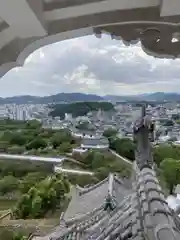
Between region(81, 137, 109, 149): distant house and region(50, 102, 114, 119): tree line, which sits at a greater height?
region(50, 102, 114, 119): tree line

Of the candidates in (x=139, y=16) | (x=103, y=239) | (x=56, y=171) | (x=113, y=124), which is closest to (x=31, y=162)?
(x=56, y=171)

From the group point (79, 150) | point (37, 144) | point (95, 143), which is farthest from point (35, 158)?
point (95, 143)

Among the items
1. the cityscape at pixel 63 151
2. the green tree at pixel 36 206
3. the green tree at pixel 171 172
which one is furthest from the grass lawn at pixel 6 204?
the green tree at pixel 171 172

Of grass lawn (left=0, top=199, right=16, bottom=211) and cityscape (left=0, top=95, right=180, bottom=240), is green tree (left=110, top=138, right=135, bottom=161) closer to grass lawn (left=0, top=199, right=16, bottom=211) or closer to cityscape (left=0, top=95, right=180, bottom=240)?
cityscape (left=0, top=95, right=180, bottom=240)

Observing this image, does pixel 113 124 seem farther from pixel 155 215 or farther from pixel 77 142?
pixel 155 215

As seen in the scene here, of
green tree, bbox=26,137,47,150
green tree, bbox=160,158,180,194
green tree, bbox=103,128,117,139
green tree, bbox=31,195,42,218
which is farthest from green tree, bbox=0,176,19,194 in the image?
green tree, bbox=160,158,180,194

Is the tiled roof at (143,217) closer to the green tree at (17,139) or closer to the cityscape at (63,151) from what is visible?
the cityscape at (63,151)

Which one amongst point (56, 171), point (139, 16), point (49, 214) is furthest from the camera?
point (56, 171)

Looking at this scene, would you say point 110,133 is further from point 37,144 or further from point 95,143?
point 37,144

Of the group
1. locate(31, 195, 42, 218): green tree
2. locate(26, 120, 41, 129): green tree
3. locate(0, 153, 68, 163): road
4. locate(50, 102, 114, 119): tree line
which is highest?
locate(50, 102, 114, 119): tree line
